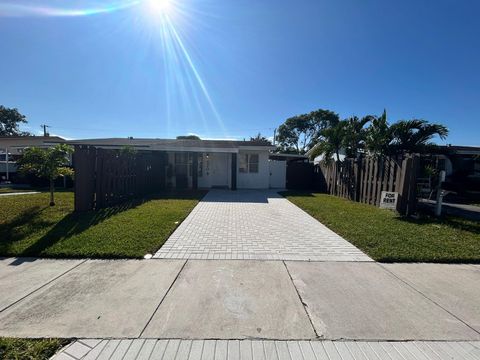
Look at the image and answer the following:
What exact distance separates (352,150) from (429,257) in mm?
9162

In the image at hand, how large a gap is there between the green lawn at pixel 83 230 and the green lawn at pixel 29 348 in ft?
6.73

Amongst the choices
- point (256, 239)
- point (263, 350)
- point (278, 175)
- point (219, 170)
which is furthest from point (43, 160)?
point (278, 175)

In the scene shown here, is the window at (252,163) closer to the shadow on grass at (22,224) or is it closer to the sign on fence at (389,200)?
the sign on fence at (389,200)

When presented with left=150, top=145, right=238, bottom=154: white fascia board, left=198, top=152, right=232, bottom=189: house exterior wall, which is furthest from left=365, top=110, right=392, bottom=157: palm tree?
left=198, top=152, right=232, bottom=189: house exterior wall

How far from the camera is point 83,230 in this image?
5738mm

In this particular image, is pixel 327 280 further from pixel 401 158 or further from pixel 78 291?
pixel 401 158

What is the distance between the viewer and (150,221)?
674cm

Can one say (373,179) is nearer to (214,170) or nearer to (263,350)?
(214,170)

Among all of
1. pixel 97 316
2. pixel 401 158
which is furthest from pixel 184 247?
pixel 401 158

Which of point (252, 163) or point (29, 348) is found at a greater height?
point (252, 163)

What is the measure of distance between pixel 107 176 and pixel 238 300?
750 centimetres

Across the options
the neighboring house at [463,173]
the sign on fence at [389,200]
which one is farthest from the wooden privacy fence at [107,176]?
the neighboring house at [463,173]

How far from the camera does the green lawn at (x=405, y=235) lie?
15.2 feet

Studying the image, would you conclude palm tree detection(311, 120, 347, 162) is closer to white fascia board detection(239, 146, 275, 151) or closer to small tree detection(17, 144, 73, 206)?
white fascia board detection(239, 146, 275, 151)
